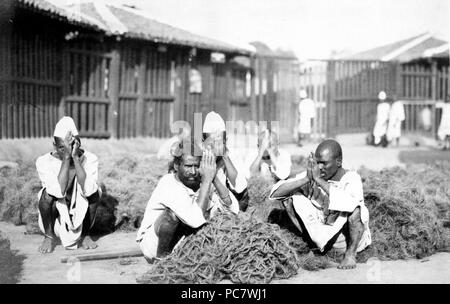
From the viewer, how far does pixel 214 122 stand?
5.89 m

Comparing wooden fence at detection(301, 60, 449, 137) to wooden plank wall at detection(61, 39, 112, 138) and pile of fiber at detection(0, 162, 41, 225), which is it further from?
pile of fiber at detection(0, 162, 41, 225)

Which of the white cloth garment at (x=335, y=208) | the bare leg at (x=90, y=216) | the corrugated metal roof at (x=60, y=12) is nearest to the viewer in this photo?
the white cloth garment at (x=335, y=208)

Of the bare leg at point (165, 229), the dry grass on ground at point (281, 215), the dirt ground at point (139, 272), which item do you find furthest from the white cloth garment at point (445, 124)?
the bare leg at point (165, 229)

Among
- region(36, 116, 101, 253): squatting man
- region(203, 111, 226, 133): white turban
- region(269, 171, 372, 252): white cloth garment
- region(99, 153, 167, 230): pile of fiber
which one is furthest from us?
region(99, 153, 167, 230): pile of fiber

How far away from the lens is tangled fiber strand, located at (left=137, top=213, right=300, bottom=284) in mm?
4266

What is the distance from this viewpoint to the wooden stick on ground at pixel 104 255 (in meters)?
4.82

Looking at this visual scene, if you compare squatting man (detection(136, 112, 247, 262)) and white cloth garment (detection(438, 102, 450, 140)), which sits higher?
white cloth garment (detection(438, 102, 450, 140))

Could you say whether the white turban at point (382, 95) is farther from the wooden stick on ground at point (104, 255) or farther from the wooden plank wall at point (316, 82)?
the wooden stick on ground at point (104, 255)

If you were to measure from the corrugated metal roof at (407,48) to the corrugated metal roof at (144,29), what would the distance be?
7.10 metres

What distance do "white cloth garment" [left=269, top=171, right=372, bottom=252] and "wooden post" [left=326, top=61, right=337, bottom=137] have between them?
12425mm

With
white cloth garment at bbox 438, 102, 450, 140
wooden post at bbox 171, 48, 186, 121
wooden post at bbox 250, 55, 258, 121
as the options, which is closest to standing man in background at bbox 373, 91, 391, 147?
white cloth garment at bbox 438, 102, 450, 140

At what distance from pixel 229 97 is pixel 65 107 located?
Answer: 589 centimetres
